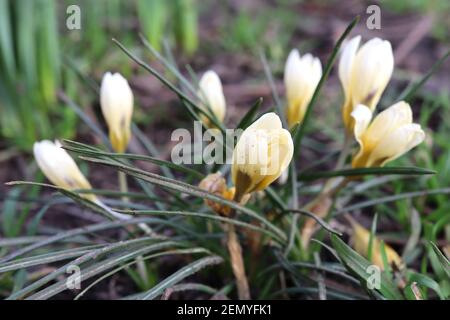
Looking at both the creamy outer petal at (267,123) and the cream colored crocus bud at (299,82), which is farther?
the cream colored crocus bud at (299,82)

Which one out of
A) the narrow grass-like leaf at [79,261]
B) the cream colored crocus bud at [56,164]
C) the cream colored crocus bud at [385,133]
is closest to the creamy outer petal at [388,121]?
the cream colored crocus bud at [385,133]

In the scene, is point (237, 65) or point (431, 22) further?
point (431, 22)

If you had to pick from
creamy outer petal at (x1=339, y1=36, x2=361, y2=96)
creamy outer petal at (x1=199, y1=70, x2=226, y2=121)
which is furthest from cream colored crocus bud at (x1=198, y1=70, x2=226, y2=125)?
creamy outer petal at (x1=339, y1=36, x2=361, y2=96)

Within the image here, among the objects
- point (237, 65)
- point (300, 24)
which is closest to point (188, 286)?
point (237, 65)

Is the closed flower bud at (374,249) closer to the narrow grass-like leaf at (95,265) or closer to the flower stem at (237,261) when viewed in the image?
the flower stem at (237,261)
